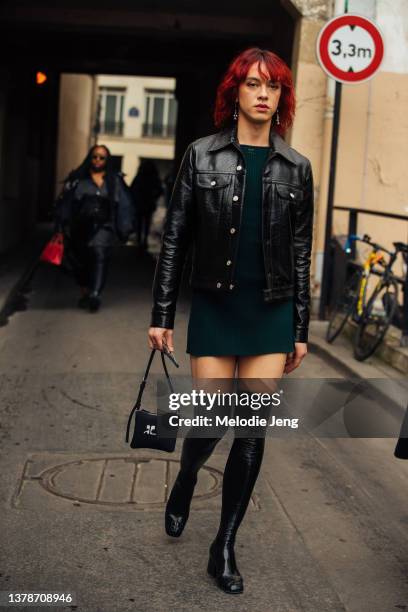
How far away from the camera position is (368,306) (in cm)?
946

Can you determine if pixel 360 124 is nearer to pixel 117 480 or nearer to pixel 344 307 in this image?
pixel 344 307

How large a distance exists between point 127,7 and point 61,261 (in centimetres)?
524

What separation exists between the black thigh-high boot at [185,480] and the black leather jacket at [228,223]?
49 cm

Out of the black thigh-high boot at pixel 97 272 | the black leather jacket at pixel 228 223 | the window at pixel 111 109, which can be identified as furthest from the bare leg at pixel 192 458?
the window at pixel 111 109

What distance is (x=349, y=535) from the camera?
4879 millimetres

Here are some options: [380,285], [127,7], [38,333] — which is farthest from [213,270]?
[127,7]

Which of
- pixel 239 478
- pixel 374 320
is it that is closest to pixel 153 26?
pixel 374 320

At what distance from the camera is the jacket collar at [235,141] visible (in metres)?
4.15

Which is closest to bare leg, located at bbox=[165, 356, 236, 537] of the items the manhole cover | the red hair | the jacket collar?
the manhole cover

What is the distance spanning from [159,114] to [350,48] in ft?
160

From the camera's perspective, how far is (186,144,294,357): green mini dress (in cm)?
412

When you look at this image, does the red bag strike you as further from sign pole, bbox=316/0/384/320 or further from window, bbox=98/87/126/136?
window, bbox=98/87/126/136

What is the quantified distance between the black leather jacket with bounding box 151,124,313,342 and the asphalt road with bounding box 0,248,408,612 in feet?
3.18

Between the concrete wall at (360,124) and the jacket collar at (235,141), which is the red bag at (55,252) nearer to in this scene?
the concrete wall at (360,124)
